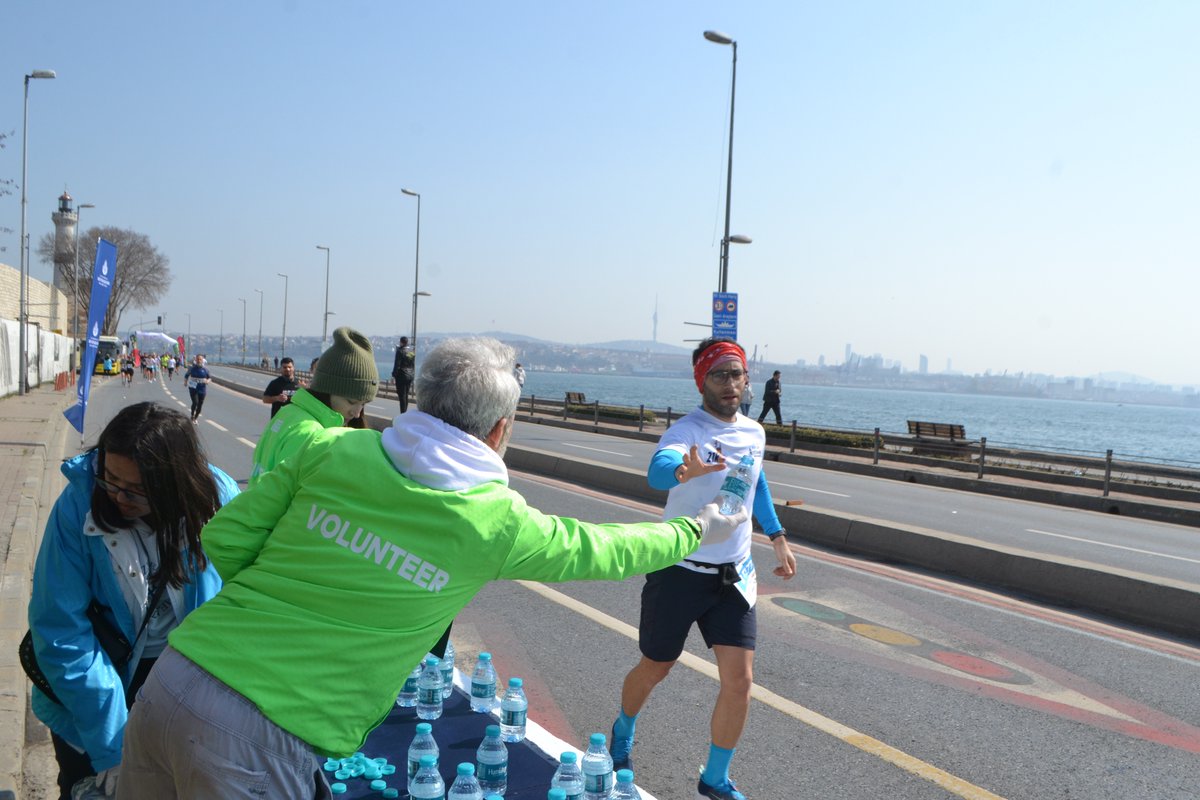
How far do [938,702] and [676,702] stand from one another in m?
1.56

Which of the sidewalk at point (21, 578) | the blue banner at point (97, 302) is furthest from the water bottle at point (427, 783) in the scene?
the blue banner at point (97, 302)

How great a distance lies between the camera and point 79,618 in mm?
2516

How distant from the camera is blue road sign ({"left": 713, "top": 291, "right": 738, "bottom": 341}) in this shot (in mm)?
22781

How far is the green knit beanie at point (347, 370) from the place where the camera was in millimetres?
4770

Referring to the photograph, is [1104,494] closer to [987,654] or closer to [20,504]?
[987,654]

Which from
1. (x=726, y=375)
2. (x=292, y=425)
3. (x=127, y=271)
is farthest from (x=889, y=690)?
(x=127, y=271)

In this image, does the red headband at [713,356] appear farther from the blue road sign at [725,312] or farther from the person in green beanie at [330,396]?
the blue road sign at [725,312]

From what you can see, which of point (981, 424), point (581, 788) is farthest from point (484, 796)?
point (981, 424)

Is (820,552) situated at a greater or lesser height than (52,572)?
lesser

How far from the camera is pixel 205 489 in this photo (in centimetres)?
273

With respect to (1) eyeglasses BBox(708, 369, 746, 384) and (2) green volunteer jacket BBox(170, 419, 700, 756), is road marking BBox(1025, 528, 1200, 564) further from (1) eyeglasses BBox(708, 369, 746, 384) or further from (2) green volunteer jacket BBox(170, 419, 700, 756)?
(2) green volunteer jacket BBox(170, 419, 700, 756)

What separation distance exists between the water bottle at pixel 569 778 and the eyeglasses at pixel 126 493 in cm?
150

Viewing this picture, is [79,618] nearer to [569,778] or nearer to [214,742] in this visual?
[214,742]

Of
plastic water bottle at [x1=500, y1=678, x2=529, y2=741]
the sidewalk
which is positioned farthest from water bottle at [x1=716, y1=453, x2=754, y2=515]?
the sidewalk
